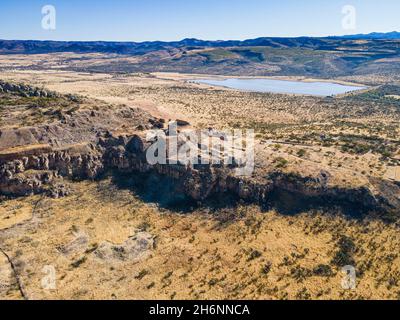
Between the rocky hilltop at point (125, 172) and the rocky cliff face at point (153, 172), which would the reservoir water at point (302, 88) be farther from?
the rocky cliff face at point (153, 172)

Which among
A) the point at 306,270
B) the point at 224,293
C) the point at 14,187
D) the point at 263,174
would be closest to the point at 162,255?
the point at 224,293

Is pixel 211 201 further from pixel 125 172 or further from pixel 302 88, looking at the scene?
pixel 302 88

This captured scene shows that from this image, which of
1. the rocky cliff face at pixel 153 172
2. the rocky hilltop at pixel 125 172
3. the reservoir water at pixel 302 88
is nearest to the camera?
the rocky cliff face at pixel 153 172

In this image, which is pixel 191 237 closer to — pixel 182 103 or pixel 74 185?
pixel 74 185

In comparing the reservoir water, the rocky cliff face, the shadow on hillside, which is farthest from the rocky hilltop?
the reservoir water

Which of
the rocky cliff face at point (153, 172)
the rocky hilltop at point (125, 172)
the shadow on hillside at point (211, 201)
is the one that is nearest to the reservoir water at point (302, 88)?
the rocky hilltop at point (125, 172)

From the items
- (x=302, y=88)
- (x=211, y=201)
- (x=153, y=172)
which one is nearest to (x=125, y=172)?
(x=153, y=172)

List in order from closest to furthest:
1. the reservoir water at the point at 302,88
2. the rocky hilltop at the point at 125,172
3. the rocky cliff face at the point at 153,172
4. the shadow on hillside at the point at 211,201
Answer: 1. the shadow on hillside at the point at 211,201
2. the rocky cliff face at the point at 153,172
3. the rocky hilltop at the point at 125,172
4. the reservoir water at the point at 302,88

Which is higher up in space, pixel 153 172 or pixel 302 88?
pixel 302 88
